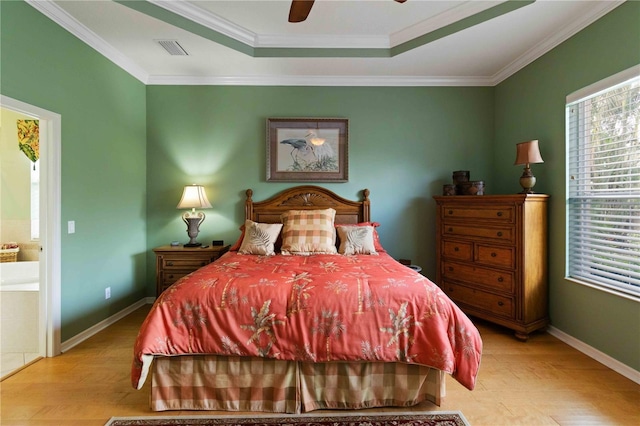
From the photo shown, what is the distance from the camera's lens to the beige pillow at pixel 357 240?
10.3 feet

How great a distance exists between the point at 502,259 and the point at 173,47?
12.9 feet

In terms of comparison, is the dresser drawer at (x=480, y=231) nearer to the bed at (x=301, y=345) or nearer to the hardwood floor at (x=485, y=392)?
the hardwood floor at (x=485, y=392)

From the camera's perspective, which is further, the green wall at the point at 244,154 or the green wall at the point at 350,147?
the green wall at the point at 350,147

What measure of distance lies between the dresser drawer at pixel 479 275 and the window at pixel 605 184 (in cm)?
54

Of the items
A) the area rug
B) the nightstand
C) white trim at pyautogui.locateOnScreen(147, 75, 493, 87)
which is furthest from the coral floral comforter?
white trim at pyautogui.locateOnScreen(147, 75, 493, 87)

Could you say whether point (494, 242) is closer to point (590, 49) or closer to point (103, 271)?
point (590, 49)

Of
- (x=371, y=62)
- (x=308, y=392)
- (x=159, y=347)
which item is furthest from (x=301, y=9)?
(x=308, y=392)

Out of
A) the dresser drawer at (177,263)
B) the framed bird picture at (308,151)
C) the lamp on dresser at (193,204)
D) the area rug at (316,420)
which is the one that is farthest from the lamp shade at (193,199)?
the area rug at (316,420)

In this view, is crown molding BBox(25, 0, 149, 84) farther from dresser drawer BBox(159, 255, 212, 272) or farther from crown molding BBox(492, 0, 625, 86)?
crown molding BBox(492, 0, 625, 86)

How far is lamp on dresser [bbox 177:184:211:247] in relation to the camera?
3547 mm

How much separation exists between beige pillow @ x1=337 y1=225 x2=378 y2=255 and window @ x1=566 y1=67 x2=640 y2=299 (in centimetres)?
183

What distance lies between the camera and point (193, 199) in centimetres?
356

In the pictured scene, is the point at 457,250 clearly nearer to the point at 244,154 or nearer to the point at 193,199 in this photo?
the point at 244,154

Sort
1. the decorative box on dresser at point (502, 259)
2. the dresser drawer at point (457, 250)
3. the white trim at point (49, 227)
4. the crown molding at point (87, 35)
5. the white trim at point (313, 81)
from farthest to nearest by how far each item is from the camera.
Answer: the white trim at point (313, 81)
the dresser drawer at point (457, 250)
the decorative box on dresser at point (502, 259)
the white trim at point (49, 227)
the crown molding at point (87, 35)
